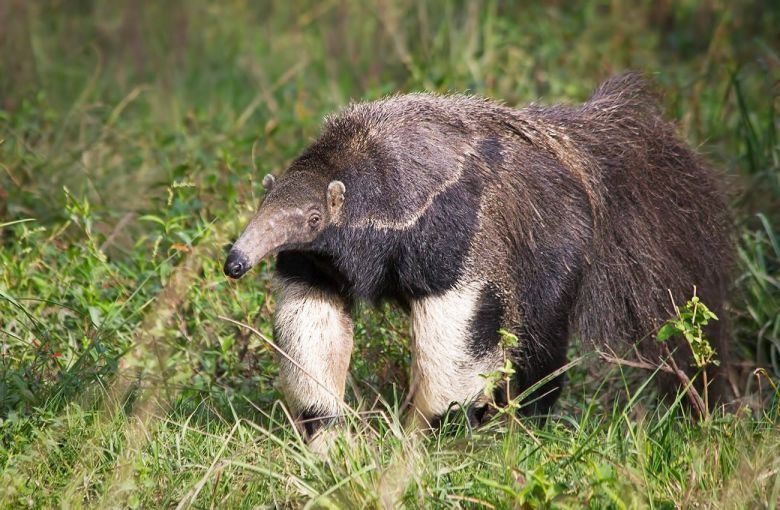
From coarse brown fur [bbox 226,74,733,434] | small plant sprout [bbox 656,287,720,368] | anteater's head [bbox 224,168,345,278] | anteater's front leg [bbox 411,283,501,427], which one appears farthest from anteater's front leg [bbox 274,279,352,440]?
small plant sprout [bbox 656,287,720,368]

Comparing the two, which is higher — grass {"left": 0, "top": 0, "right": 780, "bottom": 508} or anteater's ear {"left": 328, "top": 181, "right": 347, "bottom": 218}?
anteater's ear {"left": 328, "top": 181, "right": 347, "bottom": 218}

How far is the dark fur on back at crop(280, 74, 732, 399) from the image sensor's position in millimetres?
5523

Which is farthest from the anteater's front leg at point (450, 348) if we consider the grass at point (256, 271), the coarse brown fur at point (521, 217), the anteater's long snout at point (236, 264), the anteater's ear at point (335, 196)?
the anteater's long snout at point (236, 264)

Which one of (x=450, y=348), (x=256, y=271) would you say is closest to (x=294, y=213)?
(x=450, y=348)

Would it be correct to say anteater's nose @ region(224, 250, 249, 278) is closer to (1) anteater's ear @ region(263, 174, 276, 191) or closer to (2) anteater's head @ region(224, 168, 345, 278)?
(2) anteater's head @ region(224, 168, 345, 278)

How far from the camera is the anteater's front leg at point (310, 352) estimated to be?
218 inches

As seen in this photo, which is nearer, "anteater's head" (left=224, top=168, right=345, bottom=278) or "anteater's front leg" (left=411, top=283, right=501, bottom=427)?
"anteater's head" (left=224, top=168, right=345, bottom=278)

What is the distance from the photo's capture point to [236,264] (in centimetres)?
508

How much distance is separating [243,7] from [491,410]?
306 inches

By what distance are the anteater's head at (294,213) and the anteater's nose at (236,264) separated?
0.09 m

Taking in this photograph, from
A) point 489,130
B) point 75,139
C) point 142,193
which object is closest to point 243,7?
point 75,139

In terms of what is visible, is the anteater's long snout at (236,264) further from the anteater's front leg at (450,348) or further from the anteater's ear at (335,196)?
the anteater's front leg at (450,348)

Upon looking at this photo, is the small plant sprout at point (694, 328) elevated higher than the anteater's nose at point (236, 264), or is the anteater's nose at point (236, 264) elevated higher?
the anteater's nose at point (236, 264)

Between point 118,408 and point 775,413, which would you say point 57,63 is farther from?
point 775,413
